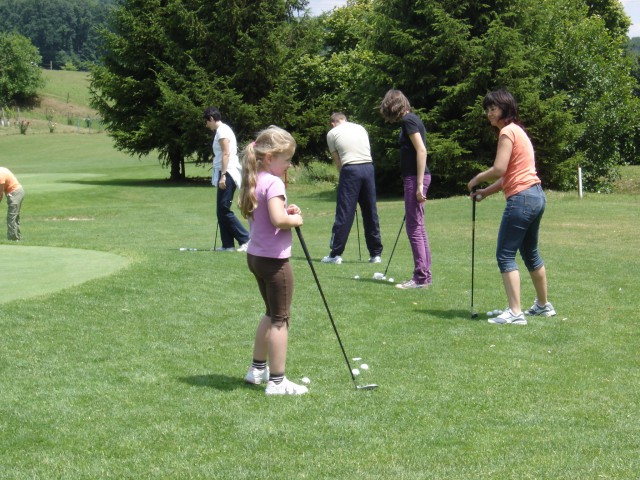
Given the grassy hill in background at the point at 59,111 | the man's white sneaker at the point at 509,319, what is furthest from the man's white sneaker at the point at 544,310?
the grassy hill in background at the point at 59,111

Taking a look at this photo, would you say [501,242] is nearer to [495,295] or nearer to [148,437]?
[495,295]

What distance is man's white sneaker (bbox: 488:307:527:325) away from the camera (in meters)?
8.27

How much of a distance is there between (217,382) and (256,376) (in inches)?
12.2

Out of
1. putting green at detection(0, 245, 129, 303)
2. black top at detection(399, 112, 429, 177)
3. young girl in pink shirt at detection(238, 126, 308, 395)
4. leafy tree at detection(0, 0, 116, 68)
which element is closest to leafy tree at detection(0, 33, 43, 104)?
leafy tree at detection(0, 0, 116, 68)

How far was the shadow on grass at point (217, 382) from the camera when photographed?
19.9 ft

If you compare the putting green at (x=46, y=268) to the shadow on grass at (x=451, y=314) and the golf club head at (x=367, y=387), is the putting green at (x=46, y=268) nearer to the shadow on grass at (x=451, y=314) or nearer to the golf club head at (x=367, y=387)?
the shadow on grass at (x=451, y=314)

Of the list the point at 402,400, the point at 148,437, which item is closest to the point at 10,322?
the point at 148,437

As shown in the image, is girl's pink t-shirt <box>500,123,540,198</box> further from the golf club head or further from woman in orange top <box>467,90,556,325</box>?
the golf club head

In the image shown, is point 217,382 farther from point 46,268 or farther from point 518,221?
point 46,268

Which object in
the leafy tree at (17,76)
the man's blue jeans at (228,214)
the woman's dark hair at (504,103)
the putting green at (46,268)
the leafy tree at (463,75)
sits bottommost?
the putting green at (46,268)

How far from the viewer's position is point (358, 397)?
19.0 ft

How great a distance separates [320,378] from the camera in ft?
20.7

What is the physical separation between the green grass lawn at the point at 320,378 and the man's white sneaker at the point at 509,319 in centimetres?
17

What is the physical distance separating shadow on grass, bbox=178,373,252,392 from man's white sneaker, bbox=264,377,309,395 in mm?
303
